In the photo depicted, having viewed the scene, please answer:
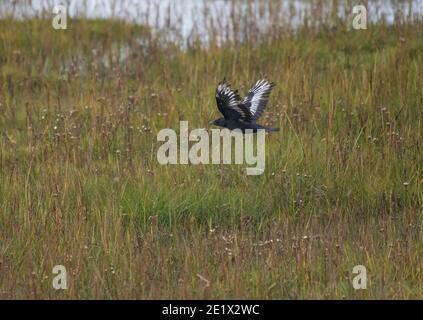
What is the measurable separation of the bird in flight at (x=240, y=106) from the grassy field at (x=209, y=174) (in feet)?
1.05

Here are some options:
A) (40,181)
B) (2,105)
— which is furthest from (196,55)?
(40,181)

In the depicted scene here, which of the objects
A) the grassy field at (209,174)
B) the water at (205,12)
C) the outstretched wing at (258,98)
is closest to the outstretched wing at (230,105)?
the outstretched wing at (258,98)

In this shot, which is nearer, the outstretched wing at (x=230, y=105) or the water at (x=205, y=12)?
the outstretched wing at (x=230, y=105)

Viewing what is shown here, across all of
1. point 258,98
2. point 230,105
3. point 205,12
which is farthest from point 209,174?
point 205,12

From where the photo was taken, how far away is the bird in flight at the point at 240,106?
647 centimetres

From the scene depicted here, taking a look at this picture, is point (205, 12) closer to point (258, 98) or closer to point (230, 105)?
point (258, 98)

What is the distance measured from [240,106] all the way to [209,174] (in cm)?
52

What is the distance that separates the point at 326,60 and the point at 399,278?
3.89m

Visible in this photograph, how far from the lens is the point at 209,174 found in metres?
6.71

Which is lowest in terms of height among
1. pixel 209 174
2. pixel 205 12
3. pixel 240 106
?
pixel 209 174

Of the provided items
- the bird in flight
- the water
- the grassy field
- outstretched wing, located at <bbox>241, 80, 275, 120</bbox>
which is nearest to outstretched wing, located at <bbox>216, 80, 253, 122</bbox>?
the bird in flight

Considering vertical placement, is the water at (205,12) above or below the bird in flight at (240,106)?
above

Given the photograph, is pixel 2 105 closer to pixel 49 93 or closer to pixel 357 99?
pixel 49 93

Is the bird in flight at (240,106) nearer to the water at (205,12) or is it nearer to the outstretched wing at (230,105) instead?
the outstretched wing at (230,105)
